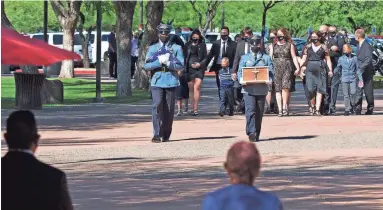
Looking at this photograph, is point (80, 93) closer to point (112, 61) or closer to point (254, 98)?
point (112, 61)

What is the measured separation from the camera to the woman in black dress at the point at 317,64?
23312 mm

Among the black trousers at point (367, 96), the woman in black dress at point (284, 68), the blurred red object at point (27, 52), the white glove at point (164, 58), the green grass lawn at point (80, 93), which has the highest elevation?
the blurred red object at point (27, 52)

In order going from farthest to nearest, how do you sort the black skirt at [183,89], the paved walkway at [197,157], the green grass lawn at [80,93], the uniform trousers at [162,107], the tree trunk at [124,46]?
1. the tree trunk at [124,46]
2. the green grass lawn at [80,93]
3. the black skirt at [183,89]
4. the uniform trousers at [162,107]
5. the paved walkway at [197,157]

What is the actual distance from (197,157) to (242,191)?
33.4ft

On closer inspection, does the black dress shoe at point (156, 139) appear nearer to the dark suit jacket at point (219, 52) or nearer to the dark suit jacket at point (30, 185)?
the dark suit jacket at point (219, 52)

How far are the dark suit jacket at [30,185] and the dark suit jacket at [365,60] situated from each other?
1832 cm

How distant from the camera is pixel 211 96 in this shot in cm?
3173

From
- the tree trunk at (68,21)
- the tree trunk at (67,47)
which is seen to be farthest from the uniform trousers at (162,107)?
the tree trunk at (67,47)

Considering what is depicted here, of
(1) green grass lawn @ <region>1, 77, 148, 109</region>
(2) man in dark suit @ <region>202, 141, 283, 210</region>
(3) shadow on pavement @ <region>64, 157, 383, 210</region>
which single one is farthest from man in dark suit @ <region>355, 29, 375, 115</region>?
(2) man in dark suit @ <region>202, 141, 283, 210</region>

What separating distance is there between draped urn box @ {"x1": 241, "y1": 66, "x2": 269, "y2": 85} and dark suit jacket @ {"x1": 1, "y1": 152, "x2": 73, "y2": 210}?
1145 centimetres

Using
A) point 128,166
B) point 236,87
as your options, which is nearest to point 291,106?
point 236,87

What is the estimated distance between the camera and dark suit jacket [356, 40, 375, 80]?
24109mm

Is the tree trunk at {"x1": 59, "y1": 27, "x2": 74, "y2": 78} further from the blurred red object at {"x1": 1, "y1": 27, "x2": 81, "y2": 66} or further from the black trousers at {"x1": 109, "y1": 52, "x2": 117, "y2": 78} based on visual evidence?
the blurred red object at {"x1": 1, "y1": 27, "x2": 81, "y2": 66}

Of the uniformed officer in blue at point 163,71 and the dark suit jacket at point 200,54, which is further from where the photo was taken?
the dark suit jacket at point 200,54
